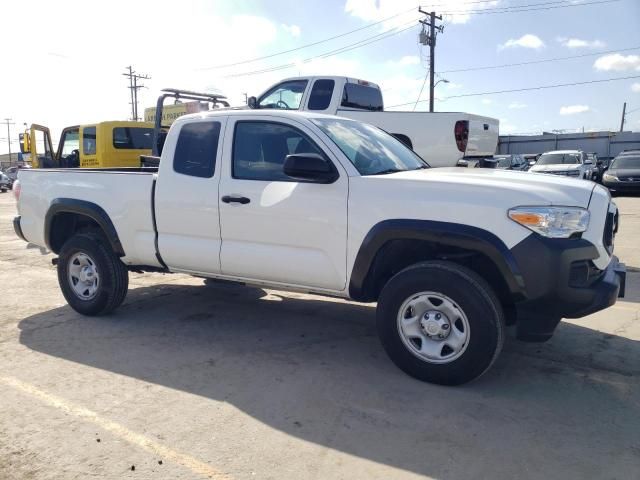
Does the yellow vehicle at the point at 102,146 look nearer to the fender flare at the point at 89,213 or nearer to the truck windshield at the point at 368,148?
the fender flare at the point at 89,213

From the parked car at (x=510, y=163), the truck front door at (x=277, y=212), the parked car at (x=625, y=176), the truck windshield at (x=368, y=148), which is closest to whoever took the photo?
the truck front door at (x=277, y=212)

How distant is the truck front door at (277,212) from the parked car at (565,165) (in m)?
17.5

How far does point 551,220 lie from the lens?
343cm

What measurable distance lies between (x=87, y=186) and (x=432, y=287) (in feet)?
11.9

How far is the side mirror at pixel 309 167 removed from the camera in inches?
154

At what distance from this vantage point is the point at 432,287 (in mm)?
3695

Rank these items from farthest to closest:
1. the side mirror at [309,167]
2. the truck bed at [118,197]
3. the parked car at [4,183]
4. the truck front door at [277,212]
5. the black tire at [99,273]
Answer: the parked car at [4,183]
the black tire at [99,273]
the truck bed at [118,197]
the truck front door at [277,212]
the side mirror at [309,167]

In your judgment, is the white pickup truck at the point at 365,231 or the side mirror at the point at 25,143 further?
the side mirror at the point at 25,143

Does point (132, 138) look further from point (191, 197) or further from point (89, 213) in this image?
point (191, 197)

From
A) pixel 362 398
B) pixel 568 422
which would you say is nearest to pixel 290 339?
pixel 362 398

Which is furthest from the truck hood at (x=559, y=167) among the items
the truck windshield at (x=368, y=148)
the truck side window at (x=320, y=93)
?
the truck windshield at (x=368, y=148)

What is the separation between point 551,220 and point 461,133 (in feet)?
19.7

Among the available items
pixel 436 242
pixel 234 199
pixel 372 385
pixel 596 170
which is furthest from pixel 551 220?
→ pixel 596 170

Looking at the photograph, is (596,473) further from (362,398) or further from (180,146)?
(180,146)
